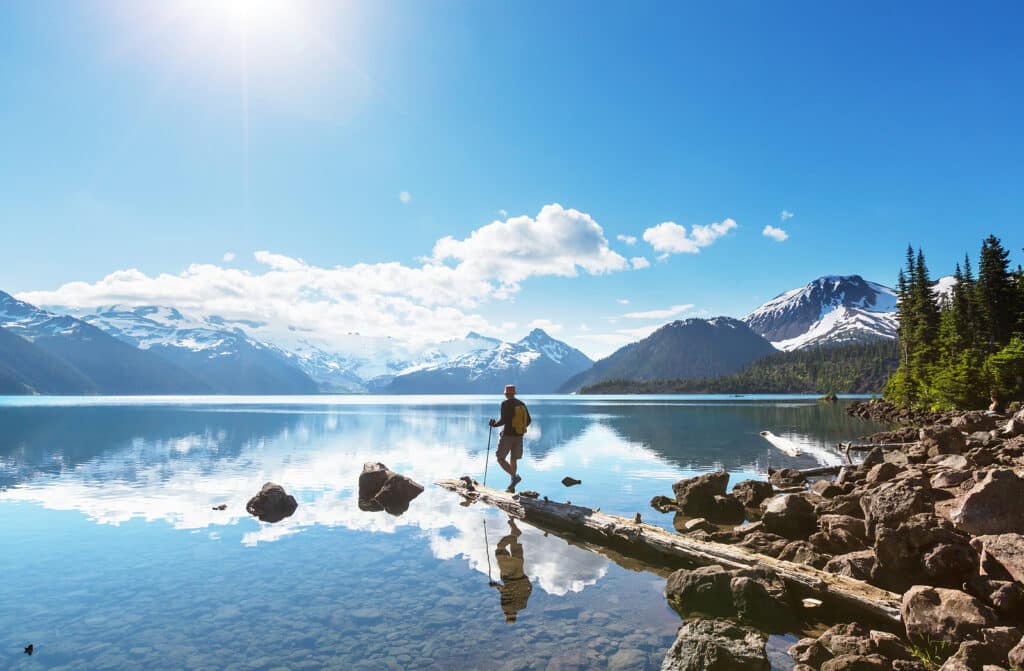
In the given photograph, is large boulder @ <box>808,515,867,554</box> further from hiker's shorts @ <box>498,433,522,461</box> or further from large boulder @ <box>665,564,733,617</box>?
hiker's shorts @ <box>498,433,522,461</box>

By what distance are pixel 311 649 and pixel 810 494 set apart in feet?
60.8

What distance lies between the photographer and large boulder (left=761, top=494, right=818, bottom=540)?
51.1 feet

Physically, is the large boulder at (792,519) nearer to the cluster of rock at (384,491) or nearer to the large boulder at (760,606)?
the large boulder at (760,606)

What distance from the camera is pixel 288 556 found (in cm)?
1503

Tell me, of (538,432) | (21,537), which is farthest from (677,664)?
(538,432)

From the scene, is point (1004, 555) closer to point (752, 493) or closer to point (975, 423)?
point (752, 493)

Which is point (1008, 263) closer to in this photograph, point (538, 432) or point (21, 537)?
point (538, 432)

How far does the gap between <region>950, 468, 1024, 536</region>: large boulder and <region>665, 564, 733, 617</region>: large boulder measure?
532cm

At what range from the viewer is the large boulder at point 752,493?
21.2 meters

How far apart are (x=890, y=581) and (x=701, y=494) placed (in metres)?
9.87

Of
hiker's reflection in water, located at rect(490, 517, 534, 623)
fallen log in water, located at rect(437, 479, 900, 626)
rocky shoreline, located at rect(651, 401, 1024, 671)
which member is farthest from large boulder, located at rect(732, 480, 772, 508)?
hiker's reflection in water, located at rect(490, 517, 534, 623)

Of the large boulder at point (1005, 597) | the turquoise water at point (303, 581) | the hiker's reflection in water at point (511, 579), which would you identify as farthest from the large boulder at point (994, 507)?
the hiker's reflection in water at point (511, 579)

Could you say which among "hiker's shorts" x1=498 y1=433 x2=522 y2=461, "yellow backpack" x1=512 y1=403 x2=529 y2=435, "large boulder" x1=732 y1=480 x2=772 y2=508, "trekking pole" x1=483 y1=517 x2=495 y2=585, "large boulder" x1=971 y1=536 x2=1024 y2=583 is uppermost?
"yellow backpack" x1=512 y1=403 x2=529 y2=435

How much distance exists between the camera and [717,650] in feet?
27.4
